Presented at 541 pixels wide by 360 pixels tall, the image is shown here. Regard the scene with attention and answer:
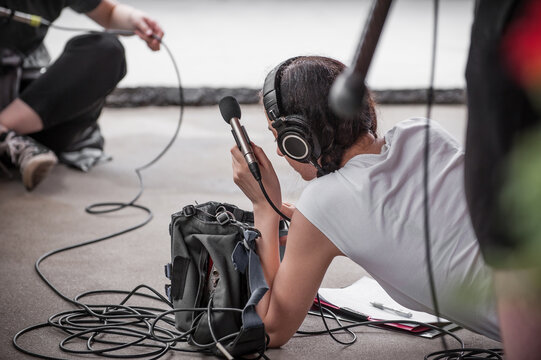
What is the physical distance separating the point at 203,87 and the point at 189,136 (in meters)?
0.69

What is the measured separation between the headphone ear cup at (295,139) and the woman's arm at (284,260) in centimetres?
9

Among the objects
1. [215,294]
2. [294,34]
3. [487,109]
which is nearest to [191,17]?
[294,34]

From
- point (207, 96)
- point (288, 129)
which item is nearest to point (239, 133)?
point (288, 129)

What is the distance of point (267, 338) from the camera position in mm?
1149

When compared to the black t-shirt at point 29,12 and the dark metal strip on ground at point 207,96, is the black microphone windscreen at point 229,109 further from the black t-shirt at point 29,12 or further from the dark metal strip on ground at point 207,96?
the dark metal strip on ground at point 207,96

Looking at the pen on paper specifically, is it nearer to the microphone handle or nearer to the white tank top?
the white tank top

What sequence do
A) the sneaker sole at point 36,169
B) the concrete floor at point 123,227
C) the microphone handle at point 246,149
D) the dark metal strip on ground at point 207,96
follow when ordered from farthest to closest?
the dark metal strip on ground at point 207,96 < the sneaker sole at point 36,169 < the concrete floor at point 123,227 < the microphone handle at point 246,149

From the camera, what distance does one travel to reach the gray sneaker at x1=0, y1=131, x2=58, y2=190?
2.06 m

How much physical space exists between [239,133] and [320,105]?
161 mm

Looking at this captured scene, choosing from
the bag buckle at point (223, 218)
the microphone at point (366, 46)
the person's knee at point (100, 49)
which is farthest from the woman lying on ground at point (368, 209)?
the person's knee at point (100, 49)

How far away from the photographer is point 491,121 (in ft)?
2.18

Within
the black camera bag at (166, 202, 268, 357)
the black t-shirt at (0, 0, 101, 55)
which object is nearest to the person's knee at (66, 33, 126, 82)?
the black t-shirt at (0, 0, 101, 55)

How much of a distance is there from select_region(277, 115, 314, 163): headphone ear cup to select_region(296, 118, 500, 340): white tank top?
0.17ft

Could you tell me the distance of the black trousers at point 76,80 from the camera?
2.18 metres
